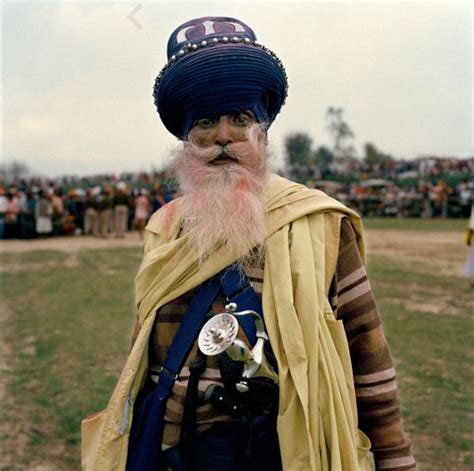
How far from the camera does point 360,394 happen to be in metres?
1.87

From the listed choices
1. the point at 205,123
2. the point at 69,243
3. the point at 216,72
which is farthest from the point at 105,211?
the point at 216,72

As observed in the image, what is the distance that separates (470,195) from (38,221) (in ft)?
55.8

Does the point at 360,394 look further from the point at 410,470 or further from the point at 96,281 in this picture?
the point at 96,281

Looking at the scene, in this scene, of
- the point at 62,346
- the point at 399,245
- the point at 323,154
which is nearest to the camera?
the point at 62,346

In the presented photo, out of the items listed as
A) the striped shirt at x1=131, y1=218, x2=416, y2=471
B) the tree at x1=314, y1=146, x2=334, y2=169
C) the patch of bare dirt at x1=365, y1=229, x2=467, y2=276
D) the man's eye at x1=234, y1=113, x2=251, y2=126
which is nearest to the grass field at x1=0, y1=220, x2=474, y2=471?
the patch of bare dirt at x1=365, y1=229, x2=467, y2=276

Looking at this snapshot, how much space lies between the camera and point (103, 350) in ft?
23.0

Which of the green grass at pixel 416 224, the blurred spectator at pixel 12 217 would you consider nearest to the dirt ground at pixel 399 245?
the blurred spectator at pixel 12 217

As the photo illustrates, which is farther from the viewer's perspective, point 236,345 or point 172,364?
point 172,364

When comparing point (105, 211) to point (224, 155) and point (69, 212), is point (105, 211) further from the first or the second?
point (224, 155)

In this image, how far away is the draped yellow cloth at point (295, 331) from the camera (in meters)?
1.66

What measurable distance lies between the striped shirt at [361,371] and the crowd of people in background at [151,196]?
31.4ft

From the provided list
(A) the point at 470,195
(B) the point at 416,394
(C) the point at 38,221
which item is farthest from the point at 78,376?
(A) the point at 470,195

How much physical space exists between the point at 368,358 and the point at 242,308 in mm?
393

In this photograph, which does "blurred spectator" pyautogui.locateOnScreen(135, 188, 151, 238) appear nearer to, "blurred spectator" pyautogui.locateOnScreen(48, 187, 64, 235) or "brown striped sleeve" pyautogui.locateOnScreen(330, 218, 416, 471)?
"blurred spectator" pyautogui.locateOnScreen(48, 187, 64, 235)
